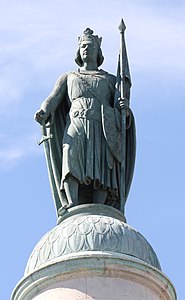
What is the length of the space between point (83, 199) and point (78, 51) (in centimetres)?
282

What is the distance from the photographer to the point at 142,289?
17125 mm

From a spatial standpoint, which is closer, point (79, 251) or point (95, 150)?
point (79, 251)

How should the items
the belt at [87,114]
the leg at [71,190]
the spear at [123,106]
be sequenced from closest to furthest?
the leg at [71,190] < the spear at [123,106] < the belt at [87,114]

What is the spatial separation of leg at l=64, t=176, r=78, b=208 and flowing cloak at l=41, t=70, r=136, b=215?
86 millimetres

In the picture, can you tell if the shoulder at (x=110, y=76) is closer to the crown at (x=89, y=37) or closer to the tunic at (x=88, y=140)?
the tunic at (x=88, y=140)

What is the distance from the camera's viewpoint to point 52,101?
19.6 m

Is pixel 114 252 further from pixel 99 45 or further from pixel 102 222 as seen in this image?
pixel 99 45

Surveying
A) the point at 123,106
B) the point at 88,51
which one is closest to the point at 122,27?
the point at 88,51

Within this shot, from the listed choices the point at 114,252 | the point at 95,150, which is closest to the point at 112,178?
the point at 95,150

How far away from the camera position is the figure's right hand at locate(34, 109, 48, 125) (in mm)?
19309

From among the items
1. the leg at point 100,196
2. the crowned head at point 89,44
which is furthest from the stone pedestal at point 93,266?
the crowned head at point 89,44

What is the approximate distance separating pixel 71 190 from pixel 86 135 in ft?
3.15

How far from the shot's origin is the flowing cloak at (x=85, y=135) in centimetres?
1877

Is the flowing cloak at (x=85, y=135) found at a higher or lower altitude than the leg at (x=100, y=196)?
higher
